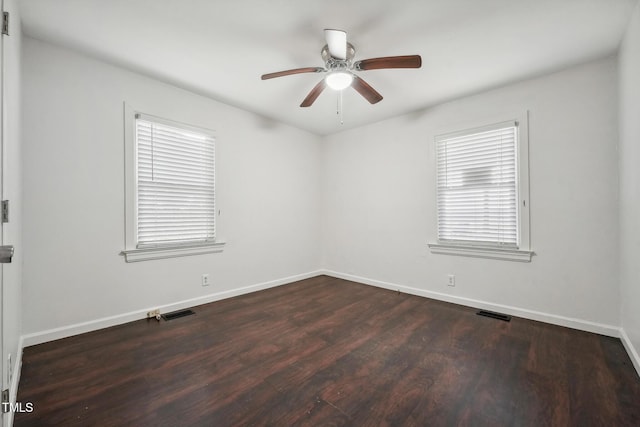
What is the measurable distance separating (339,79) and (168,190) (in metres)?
2.23

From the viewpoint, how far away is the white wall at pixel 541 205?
8.45ft

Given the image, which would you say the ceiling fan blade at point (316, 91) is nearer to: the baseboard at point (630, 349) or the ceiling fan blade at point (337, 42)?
the ceiling fan blade at point (337, 42)

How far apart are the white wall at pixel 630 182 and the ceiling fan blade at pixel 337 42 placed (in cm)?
203

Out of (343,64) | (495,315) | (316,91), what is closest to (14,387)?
(316,91)

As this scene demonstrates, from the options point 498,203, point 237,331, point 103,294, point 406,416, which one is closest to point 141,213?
point 103,294

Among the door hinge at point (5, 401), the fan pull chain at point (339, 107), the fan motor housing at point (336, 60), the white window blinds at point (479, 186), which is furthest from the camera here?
the fan pull chain at point (339, 107)

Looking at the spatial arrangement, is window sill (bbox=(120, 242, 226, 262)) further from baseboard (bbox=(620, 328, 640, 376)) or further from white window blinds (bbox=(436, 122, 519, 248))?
baseboard (bbox=(620, 328, 640, 376))

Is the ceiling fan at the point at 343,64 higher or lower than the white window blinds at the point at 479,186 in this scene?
higher

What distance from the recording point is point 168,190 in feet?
10.2

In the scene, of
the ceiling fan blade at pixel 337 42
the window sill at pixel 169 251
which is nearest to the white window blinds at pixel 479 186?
the ceiling fan blade at pixel 337 42

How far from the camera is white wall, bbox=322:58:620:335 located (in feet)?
8.45

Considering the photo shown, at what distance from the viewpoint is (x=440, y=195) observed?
11.9 ft

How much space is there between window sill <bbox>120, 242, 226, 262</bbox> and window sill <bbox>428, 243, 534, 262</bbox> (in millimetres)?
2884

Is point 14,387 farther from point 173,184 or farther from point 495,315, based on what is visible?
point 495,315
